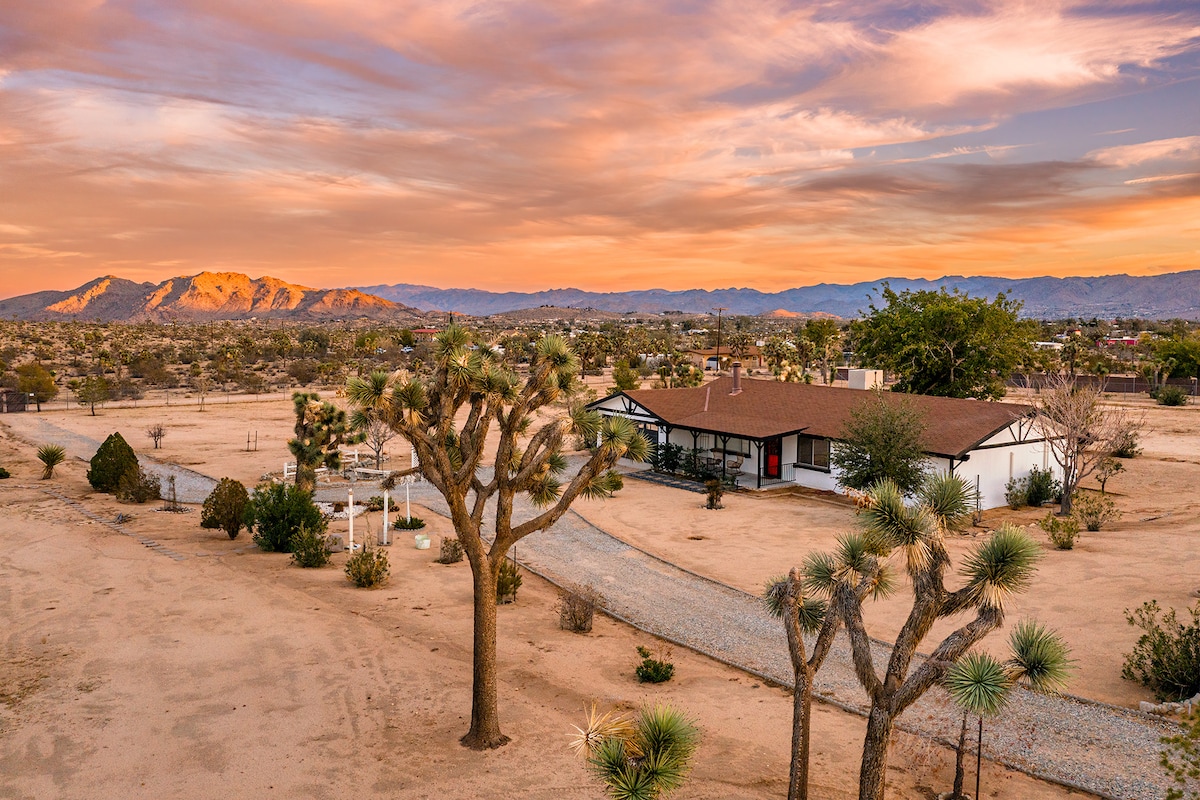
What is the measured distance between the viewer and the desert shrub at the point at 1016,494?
89.7 feet

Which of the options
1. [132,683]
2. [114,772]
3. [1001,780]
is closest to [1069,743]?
[1001,780]

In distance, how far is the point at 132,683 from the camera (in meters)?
12.8

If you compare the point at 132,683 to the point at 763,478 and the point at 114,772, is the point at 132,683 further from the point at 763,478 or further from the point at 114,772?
the point at 763,478

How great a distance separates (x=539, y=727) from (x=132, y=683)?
6.70 meters

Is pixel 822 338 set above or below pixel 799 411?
above

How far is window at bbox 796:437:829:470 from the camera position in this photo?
30281mm

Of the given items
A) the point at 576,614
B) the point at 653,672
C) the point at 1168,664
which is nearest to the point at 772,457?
the point at 576,614

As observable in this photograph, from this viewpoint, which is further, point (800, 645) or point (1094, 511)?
point (1094, 511)

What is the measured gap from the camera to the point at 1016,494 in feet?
89.7

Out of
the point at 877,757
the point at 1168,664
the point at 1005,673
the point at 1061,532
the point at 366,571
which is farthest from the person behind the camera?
the point at 1061,532

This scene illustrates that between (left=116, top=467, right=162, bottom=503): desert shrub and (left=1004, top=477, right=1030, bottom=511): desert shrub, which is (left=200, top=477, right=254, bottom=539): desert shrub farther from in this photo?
(left=1004, top=477, right=1030, bottom=511): desert shrub

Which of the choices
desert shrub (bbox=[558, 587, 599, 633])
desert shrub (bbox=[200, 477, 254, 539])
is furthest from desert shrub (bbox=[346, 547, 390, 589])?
desert shrub (bbox=[200, 477, 254, 539])

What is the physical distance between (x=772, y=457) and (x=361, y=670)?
21498mm

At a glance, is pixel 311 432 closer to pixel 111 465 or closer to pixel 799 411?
pixel 111 465
